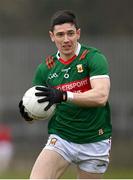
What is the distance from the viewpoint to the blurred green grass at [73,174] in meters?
16.5

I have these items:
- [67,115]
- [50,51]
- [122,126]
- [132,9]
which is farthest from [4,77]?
[67,115]

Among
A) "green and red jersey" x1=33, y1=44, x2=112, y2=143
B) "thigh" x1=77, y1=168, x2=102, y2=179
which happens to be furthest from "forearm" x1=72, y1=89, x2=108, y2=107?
Result: "thigh" x1=77, y1=168, x2=102, y2=179

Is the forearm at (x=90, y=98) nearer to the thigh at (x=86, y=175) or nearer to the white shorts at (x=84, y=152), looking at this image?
the white shorts at (x=84, y=152)

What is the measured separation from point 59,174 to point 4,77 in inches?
462

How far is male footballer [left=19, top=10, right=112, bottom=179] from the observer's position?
30.4 ft

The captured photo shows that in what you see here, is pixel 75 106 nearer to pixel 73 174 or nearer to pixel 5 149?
pixel 73 174

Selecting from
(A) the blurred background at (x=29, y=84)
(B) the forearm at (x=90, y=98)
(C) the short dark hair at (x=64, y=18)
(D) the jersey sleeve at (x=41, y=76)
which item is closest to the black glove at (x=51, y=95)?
(B) the forearm at (x=90, y=98)

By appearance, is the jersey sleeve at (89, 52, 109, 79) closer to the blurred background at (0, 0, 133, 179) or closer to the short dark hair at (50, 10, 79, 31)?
the short dark hair at (50, 10, 79, 31)

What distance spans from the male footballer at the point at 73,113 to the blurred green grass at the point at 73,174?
662 centimetres

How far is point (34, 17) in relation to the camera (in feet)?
80.0

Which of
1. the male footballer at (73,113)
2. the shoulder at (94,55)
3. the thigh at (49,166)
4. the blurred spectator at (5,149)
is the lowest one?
the blurred spectator at (5,149)

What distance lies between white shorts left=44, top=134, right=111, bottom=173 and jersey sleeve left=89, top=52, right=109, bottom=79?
2.51 ft

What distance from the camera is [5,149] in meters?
19.4

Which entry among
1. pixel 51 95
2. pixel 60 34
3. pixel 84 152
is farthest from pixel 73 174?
pixel 51 95
